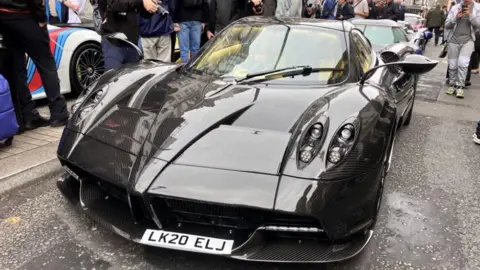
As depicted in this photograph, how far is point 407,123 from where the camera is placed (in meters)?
5.30

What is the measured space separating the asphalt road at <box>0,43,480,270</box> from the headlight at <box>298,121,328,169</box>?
0.59 metres

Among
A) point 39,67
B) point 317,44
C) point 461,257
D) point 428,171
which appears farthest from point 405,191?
point 39,67

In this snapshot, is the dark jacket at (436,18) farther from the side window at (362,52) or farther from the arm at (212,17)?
the side window at (362,52)

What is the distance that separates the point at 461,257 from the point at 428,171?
1.47 meters

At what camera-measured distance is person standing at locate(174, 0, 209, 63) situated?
579 cm

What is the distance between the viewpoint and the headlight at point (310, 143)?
220 cm

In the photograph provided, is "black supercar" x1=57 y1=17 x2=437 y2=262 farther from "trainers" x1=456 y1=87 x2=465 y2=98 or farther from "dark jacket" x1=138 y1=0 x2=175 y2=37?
"trainers" x1=456 y1=87 x2=465 y2=98

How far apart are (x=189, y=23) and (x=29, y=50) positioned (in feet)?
7.69

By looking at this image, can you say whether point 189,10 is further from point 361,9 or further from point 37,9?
point 361,9

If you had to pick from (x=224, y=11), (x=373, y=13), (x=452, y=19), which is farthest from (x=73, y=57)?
(x=373, y=13)

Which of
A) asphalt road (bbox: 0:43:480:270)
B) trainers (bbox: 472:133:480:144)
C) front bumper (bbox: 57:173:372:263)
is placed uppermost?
front bumper (bbox: 57:173:372:263)

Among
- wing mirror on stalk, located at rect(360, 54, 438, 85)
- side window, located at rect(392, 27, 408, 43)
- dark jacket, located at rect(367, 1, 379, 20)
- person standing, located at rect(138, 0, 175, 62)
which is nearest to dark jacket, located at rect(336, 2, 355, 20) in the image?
dark jacket, located at rect(367, 1, 379, 20)

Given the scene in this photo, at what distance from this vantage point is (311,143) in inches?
90.5

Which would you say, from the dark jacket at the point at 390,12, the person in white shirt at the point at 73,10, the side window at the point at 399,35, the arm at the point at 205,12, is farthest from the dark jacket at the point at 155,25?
the dark jacket at the point at 390,12
